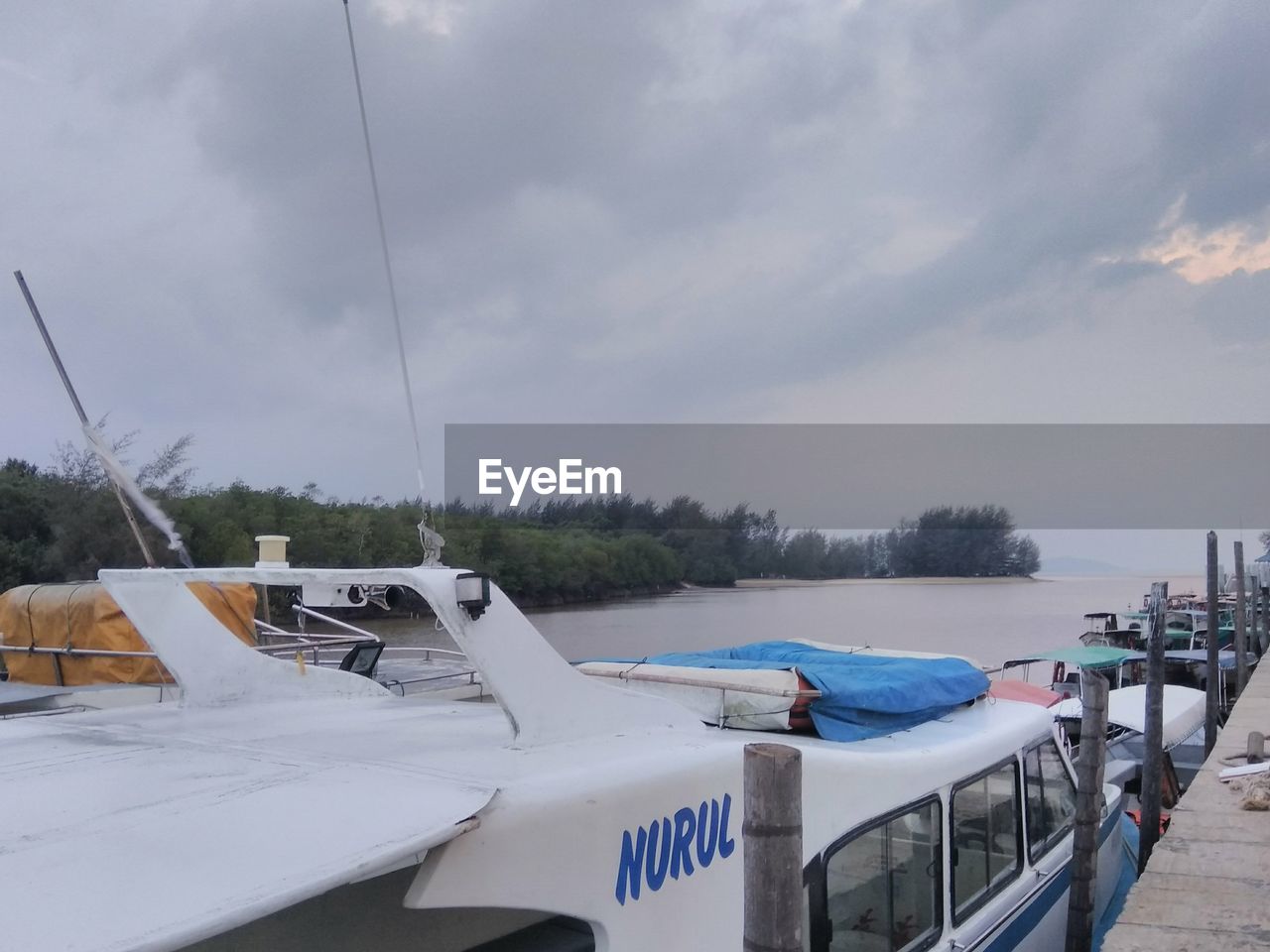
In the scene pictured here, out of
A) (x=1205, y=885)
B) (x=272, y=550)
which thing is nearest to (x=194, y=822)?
(x=272, y=550)

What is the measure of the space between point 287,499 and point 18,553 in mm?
9550

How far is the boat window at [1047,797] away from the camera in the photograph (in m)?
4.79

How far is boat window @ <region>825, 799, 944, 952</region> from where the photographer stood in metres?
3.41

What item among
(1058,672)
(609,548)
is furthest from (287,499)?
(1058,672)

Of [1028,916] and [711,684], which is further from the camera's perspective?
[1028,916]

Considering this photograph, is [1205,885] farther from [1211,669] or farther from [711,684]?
[1211,669]

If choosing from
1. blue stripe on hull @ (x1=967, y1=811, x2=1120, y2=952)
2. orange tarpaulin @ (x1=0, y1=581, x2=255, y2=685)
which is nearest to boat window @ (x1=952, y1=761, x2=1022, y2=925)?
blue stripe on hull @ (x1=967, y1=811, x2=1120, y2=952)

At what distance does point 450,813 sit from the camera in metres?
2.23

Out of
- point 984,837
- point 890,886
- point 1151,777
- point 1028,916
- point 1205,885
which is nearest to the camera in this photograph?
point 890,886

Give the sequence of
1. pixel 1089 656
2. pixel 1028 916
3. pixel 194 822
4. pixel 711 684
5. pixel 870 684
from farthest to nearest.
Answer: pixel 1089 656, pixel 1028 916, pixel 870 684, pixel 711 684, pixel 194 822

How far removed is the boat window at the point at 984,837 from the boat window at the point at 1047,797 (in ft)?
0.62

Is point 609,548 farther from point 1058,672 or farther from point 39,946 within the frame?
point 39,946

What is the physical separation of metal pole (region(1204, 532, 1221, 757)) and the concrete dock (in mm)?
5064

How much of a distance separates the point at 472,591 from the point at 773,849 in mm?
1056
